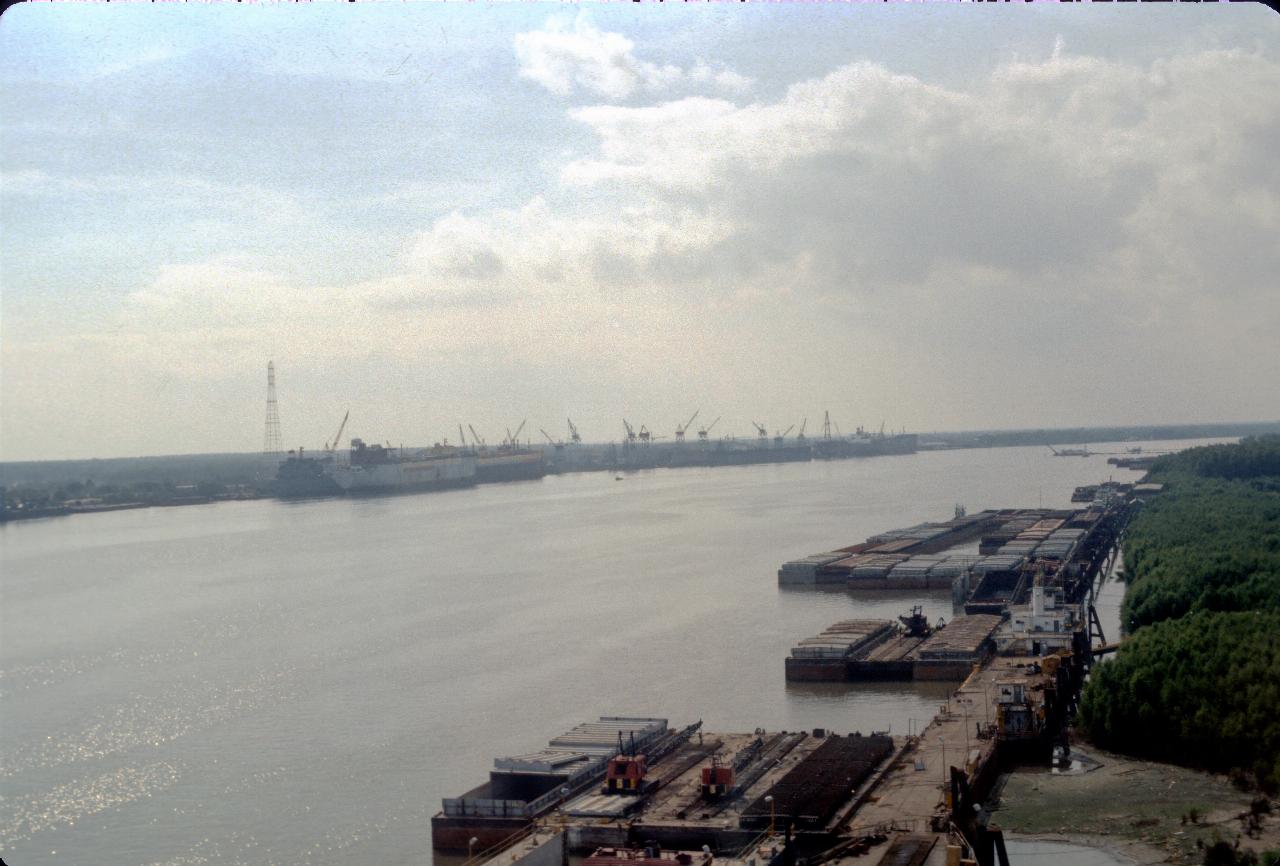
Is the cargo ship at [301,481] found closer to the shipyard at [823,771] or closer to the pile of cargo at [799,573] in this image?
the pile of cargo at [799,573]

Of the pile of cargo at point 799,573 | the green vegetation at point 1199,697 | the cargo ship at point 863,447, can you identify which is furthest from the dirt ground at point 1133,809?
the cargo ship at point 863,447

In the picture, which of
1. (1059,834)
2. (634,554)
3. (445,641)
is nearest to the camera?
(1059,834)

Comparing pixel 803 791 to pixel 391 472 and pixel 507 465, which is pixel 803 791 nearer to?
pixel 391 472

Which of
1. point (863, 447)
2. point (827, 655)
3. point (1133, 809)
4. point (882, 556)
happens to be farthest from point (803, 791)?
point (863, 447)

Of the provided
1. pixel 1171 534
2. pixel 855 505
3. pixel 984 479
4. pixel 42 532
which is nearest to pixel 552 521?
pixel 855 505

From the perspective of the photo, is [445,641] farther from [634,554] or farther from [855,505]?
[855,505]

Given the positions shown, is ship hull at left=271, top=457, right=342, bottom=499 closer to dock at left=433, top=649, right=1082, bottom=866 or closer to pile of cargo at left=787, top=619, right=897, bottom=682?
pile of cargo at left=787, top=619, right=897, bottom=682
